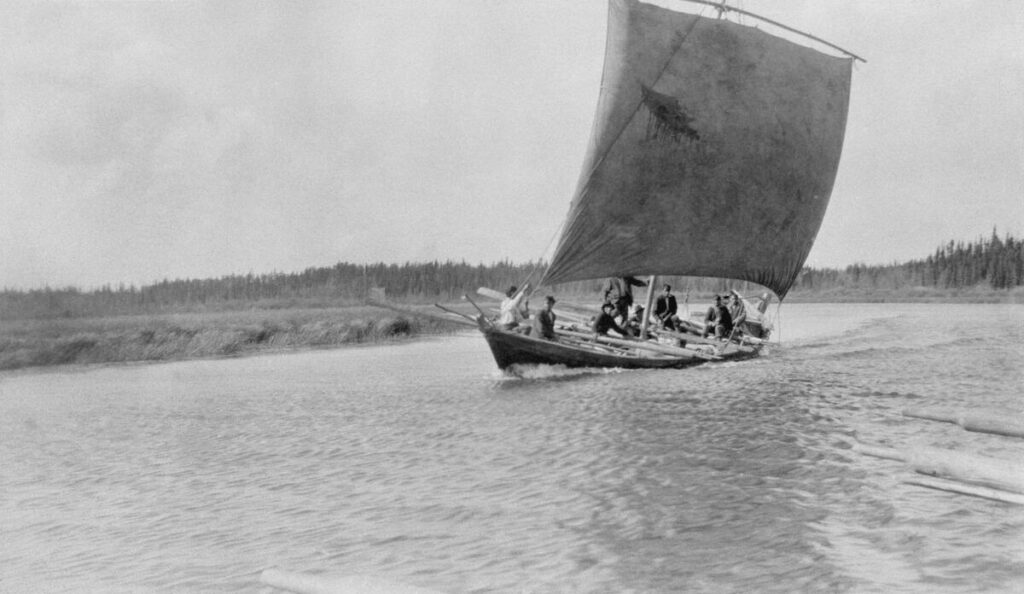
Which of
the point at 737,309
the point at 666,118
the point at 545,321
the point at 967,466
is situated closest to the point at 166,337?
the point at 545,321

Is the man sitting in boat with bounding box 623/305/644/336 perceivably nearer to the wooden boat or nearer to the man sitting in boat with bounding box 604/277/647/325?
the man sitting in boat with bounding box 604/277/647/325

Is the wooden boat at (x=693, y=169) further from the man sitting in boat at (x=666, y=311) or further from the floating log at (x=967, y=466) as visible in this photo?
the floating log at (x=967, y=466)

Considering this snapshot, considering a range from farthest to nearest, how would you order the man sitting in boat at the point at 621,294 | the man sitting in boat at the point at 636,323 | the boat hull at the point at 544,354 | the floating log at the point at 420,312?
the man sitting in boat at the point at 621,294
the man sitting in boat at the point at 636,323
the boat hull at the point at 544,354
the floating log at the point at 420,312

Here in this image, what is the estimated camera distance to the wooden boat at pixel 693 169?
21578mm

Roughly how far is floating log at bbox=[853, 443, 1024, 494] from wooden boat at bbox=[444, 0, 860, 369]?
13511 millimetres

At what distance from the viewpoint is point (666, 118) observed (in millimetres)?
A: 23250

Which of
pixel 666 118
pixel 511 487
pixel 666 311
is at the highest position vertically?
pixel 666 118

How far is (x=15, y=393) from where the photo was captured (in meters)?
18.6

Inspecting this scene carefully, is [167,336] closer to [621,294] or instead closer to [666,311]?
[621,294]

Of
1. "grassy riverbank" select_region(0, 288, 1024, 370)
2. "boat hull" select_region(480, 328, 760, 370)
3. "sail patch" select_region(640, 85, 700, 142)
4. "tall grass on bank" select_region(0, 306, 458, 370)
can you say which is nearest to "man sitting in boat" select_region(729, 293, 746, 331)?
"sail patch" select_region(640, 85, 700, 142)

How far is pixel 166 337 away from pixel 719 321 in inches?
698

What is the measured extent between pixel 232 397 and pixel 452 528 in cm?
1131

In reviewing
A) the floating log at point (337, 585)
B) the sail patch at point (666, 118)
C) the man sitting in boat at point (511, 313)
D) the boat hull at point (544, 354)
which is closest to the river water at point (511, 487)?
the boat hull at point (544, 354)

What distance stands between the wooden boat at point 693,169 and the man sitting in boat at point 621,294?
50cm
